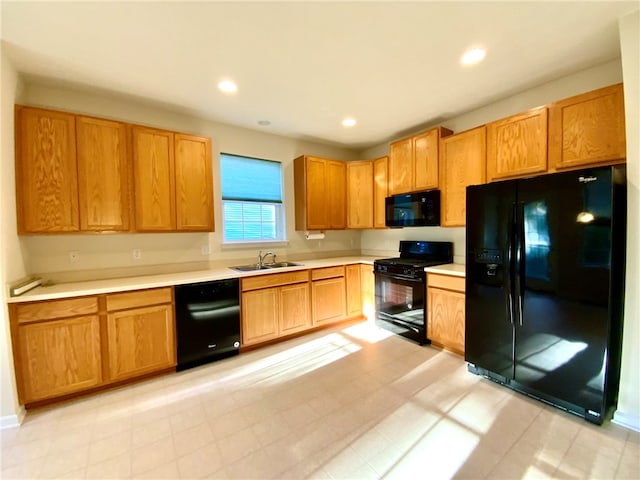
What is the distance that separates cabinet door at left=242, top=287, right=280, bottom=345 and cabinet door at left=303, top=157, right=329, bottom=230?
1.22 meters

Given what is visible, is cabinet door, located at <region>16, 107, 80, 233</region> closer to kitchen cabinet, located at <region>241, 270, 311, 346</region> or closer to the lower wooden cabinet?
the lower wooden cabinet

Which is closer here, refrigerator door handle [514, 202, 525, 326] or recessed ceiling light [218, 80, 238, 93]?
refrigerator door handle [514, 202, 525, 326]

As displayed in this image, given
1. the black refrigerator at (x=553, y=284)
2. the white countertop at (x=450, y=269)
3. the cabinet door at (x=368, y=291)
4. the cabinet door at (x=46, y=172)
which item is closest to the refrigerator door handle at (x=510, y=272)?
the black refrigerator at (x=553, y=284)

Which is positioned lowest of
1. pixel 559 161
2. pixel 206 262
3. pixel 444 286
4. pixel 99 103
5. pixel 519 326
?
pixel 519 326

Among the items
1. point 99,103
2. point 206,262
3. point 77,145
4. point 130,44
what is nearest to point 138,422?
point 206,262

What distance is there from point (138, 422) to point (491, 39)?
3812 mm

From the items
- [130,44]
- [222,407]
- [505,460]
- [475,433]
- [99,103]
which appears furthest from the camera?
[99,103]

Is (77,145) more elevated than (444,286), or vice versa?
(77,145)

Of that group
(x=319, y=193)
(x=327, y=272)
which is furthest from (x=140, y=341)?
(x=319, y=193)

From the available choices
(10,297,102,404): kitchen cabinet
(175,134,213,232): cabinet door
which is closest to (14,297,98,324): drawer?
(10,297,102,404): kitchen cabinet

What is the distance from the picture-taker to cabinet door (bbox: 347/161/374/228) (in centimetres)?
423

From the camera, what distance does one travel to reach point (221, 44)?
1.99 m

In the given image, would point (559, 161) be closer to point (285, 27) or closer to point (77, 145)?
point (285, 27)

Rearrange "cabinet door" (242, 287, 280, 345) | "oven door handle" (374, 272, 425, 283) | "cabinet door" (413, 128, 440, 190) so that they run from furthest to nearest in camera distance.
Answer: "cabinet door" (413, 128, 440, 190) → "oven door handle" (374, 272, 425, 283) → "cabinet door" (242, 287, 280, 345)
